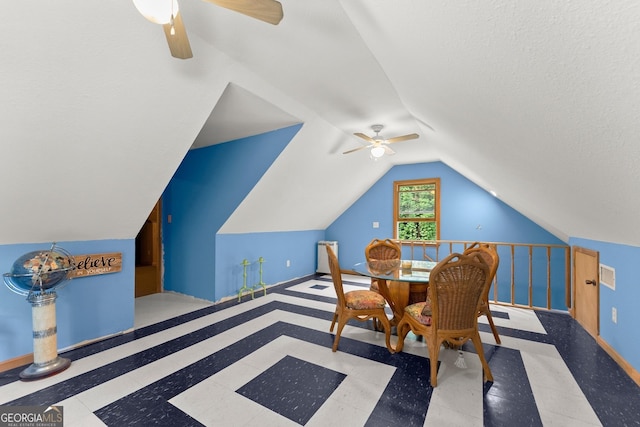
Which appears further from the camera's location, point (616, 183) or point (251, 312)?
point (251, 312)

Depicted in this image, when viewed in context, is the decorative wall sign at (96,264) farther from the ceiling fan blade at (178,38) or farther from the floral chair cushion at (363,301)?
the floral chair cushion at (363,301)

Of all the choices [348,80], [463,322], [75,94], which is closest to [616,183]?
[463,322]

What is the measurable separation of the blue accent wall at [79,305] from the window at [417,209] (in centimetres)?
493

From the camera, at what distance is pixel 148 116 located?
2.17 m

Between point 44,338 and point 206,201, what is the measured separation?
7.58 feet

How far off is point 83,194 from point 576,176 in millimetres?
3787

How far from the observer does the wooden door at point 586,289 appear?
2764 mm

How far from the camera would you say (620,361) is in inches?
88.5

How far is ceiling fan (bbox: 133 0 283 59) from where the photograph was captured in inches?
42.8

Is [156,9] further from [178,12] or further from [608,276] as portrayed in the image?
[608,276]

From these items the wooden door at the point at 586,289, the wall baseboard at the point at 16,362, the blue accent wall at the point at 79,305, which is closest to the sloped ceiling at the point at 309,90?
the blue accent wall at the point at 79,305

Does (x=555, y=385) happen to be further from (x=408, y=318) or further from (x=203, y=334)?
(x=203, y=334)

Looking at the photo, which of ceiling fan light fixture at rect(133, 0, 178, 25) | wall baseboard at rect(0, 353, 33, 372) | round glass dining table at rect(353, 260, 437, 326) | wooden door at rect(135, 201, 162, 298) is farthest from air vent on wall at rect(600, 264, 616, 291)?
wooden door at rect(135, 201, 162, 298)

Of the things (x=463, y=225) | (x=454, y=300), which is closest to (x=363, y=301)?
(x=454, y=300)
